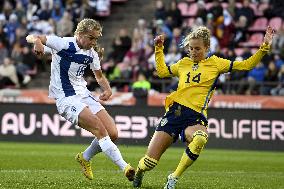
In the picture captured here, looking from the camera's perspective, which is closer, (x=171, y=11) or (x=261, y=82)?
(x=261, y=82)

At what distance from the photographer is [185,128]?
1066 cm

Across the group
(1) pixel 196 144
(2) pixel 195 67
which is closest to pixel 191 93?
(2) pixel 195 67

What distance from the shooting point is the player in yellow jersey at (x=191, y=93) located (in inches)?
420

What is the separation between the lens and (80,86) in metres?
11.9

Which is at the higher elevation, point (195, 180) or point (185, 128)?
point (185, 128)

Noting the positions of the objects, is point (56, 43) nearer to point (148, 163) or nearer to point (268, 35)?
point (148, 163)

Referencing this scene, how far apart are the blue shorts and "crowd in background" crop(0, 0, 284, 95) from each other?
44.4 feet

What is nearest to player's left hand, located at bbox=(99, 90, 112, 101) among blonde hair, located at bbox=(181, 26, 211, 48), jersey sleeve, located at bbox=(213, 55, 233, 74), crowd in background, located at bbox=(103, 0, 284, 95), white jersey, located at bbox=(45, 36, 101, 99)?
white jersey, located at bbox=(45, 36, 101, 99)

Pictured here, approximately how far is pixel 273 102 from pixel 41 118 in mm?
6188

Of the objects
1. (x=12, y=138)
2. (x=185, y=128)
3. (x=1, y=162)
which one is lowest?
(x=12, y=138)

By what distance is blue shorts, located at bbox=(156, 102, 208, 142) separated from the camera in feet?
35.0

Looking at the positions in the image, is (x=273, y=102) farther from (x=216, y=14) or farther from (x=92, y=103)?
(x=92, y=103)

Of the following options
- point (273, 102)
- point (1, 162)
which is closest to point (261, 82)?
point (273, 102)

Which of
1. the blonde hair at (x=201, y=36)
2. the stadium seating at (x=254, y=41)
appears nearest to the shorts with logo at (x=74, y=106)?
the blonde hair at (x=201, y=36)
